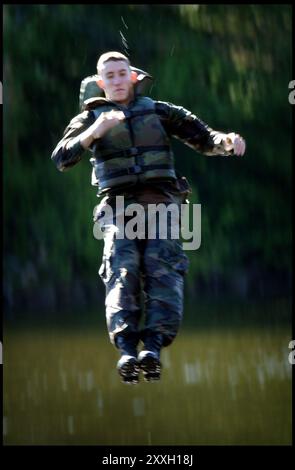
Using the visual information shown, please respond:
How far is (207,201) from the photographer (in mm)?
18156

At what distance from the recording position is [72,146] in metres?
5.35

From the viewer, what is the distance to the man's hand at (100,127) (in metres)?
5.17

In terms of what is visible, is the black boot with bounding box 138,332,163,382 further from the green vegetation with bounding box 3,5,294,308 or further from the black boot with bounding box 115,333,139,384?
the green vegetation with bounding box 3,5,294,308

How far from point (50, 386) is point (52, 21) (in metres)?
8.58

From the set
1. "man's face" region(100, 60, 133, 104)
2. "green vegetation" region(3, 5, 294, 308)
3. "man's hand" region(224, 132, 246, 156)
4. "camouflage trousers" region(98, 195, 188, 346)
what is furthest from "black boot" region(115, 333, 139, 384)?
"green vegetation" region(3, 5, 294, 308)

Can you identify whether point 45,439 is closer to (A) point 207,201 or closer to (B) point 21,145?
(B) point 21,145

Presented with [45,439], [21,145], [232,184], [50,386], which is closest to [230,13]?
[232,184]

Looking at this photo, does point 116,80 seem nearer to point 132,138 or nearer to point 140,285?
point 132,138

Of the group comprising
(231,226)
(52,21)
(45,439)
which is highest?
(52,21)

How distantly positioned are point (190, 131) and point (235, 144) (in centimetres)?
30

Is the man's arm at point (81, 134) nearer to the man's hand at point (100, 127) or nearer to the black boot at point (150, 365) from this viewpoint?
the man's hand at point (100, 127)

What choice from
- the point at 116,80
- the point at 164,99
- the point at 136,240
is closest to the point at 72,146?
the point at 116,80

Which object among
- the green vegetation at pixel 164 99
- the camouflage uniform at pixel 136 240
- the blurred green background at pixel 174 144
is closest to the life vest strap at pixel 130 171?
the camouflage uniform at pixel 136 240

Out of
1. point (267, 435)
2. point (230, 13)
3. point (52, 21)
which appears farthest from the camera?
point (230, 13)
